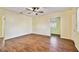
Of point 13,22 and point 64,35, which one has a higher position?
point 13,22
